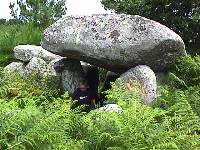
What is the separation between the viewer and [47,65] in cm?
1434

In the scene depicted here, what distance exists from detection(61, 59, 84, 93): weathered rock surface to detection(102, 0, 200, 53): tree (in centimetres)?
229

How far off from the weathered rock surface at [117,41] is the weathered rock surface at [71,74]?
799 millimetres

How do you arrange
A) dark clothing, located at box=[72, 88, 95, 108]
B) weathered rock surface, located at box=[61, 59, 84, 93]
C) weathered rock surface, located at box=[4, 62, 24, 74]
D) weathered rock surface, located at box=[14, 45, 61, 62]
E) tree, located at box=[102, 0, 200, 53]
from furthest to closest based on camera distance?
weathered rock surface, located at box=[14, 45, 61, 62] → weathered rock surface, located at box=[4, 62, 24, 74] → tree, located at box=[102, 0, 200, 53] → weathered rock surface, located at box=[61, 59, 84, 93] → dark clothing, located at box=[72, 88, 95, 108]

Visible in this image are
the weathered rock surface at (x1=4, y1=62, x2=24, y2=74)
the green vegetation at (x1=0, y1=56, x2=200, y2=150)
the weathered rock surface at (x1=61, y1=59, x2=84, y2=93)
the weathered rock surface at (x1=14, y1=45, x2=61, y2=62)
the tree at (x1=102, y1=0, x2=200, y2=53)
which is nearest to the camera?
the green vegetation at (x1=0, y1=56, x2=200, y2=150)

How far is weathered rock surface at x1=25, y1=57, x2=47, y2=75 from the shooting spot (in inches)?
545

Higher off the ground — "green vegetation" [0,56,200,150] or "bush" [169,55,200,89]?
"green vegetation" [0,56,200,150]

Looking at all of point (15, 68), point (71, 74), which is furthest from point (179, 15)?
point (15, 68)

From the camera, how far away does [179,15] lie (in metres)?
13.4

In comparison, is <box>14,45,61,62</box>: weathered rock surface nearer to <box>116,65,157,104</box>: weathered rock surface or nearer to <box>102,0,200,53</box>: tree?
<box>102,0,200,53</box>: tree

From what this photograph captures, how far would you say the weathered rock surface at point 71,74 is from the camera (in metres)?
12.9

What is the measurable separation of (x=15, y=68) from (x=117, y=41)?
4294 millimetres

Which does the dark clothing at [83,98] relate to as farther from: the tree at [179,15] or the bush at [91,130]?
the bush at [91,130]

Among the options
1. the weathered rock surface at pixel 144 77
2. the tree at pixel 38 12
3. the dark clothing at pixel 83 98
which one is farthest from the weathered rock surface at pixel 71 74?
the tree at pixel 38 12

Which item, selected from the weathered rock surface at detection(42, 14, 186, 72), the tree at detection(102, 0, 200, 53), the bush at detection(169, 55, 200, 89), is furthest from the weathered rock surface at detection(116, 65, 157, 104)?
the tree at detection(102, 0, 200, 53)
